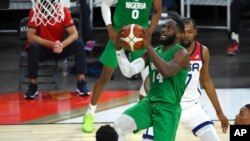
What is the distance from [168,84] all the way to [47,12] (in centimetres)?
344

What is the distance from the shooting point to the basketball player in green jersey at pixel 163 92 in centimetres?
452

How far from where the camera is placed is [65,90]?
8.03 metres

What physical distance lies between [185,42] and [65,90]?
3169 millimetres

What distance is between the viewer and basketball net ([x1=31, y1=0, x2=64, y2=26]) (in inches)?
301

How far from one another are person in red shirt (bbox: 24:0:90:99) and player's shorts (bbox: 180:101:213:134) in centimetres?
271

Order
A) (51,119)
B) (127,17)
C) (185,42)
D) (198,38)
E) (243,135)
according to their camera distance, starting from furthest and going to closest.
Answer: (198,38) < (51,119) < (127,17) < (185,42) < (243,135)

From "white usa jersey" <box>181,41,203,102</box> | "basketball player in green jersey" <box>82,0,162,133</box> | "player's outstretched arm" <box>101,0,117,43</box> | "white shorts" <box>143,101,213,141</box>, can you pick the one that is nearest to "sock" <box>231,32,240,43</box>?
"basketball player in green jersey" <box>82,0,162,133</box>

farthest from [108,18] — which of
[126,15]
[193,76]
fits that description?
[193,76]

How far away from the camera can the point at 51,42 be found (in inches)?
295

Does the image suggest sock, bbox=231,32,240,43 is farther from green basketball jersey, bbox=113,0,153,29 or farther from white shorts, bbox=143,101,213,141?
white shorts, bbox=143,101,213,141

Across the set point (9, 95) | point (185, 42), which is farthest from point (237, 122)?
point (9, 95)

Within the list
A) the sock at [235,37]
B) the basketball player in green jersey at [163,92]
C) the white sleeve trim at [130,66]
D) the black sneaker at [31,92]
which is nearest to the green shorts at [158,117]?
the basketball player in green jersey at [163,92]

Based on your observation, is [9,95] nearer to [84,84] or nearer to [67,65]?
[84,84]

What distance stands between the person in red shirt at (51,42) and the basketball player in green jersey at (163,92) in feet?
9.85
